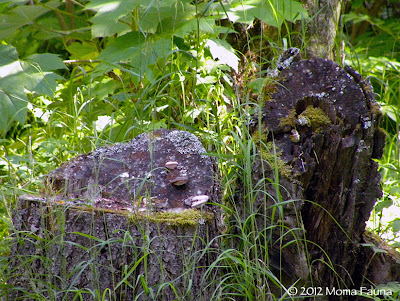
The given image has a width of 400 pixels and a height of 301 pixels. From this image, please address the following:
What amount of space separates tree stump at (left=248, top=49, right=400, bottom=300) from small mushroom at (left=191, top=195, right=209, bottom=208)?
262mm

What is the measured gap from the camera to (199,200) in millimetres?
2115

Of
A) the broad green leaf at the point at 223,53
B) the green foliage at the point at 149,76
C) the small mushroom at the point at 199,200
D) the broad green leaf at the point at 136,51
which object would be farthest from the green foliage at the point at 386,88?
the broad green leaf at the point at 136,51

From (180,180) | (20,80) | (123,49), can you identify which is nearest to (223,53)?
(123,49)

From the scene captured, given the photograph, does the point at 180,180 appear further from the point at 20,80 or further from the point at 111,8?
the point at 20,80

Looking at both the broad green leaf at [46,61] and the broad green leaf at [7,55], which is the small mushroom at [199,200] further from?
the broad green leaf at [7,55]

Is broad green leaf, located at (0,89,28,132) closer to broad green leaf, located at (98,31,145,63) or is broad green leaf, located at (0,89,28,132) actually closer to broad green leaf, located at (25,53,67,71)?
broad green leaf, located at (25,53,67,71)

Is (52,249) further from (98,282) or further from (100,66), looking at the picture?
(100,66)

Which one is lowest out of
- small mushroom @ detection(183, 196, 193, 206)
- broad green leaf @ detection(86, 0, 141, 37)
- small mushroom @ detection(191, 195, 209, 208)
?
small mushroom @ detection(183, 196, 193, 206)

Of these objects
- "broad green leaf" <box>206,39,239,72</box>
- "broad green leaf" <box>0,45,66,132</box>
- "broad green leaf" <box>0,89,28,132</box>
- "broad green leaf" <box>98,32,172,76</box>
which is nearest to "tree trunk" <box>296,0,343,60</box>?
"broad green leaf" <box>206,39,239,72</box>

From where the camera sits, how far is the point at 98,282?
6.04 feet

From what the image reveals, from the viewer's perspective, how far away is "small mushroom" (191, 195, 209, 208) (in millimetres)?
2092

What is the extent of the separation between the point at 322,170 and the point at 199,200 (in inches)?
24.1

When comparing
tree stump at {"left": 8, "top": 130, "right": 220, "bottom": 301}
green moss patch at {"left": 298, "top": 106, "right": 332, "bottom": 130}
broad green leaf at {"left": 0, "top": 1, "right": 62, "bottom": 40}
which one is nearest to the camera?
tree stump at {"left": 8, "top": 130, "right": 220, "bottom": 301}

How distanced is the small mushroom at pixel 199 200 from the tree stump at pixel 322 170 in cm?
26
